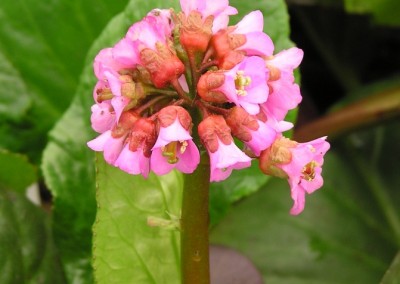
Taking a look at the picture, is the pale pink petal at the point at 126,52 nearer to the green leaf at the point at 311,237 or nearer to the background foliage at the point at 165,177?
the background foliage at the point at 165,177

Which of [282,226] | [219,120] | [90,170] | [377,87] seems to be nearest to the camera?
[219,120]

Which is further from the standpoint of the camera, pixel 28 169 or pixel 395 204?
pixel 395 204

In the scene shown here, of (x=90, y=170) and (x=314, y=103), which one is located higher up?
(x=90, y=170)

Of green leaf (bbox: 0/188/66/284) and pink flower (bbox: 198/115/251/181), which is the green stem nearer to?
pink flower (bbox: 198/115/251/181)

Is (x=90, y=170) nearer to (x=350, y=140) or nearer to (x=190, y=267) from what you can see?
(x=190, y=267)

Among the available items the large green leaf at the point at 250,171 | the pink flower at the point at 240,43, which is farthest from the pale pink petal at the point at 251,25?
the large green leaf at the point at 250,171

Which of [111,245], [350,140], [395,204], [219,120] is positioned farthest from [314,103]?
[219,120]
